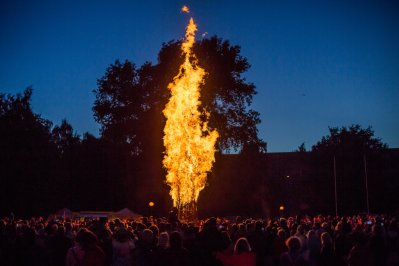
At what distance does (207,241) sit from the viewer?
39.5 feet

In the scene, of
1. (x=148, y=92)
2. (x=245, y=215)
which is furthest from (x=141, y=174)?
(x=245, y=215)

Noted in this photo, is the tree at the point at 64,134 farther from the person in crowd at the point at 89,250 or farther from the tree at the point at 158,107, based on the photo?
the person in crowd at the point at 89,250

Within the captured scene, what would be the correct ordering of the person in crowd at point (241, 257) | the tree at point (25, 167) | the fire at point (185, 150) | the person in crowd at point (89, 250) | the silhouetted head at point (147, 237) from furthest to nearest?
the tree at point (25, 167) → the fire at point (185, 150) → the silhouetted head at point (147, 237) → the person in crowd at point (241, 257) → the person in crowd at point (89, 250)

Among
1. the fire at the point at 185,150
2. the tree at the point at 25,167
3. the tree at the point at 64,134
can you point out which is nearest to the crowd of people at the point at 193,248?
the fire at the point at 185,150

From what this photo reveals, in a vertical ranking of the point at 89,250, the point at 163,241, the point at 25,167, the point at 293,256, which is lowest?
the point at 293,256

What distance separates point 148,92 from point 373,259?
3817 centimetres

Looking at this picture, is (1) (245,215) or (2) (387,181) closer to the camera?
(1) (245,215)

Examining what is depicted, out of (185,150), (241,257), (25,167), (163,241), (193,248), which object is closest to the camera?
(241,257)

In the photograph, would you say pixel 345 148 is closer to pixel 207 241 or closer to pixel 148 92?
Result: pixel 148 92

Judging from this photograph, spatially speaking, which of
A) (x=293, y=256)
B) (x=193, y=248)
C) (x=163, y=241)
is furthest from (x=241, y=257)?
(x=193, y=248)

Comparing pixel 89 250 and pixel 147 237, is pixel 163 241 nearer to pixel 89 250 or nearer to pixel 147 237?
pixel 147 237

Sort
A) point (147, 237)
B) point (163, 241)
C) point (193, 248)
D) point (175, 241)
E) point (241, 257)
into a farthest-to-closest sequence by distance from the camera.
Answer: point (193, 248) → point (147, 237) → point (163, 241) → point (241, 257) → point (175, 241)

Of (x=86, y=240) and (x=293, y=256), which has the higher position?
(x=86, y=240)

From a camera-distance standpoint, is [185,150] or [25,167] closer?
[185,150]
